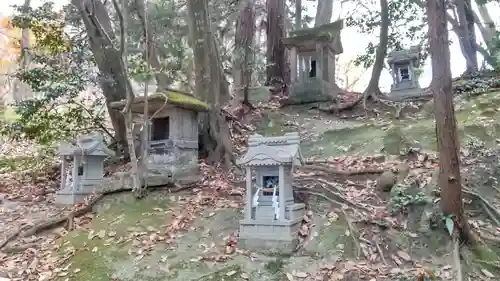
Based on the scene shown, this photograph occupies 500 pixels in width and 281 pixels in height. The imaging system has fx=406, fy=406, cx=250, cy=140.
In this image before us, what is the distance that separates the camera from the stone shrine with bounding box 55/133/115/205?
9.48 meters

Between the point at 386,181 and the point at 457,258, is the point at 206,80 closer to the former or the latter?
the point at 386,181

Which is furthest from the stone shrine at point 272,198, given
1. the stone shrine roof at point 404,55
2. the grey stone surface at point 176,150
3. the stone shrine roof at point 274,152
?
the stone shrine roof at point 404,55

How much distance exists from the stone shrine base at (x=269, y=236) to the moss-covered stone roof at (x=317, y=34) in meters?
9.77

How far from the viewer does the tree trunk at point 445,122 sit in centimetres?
574

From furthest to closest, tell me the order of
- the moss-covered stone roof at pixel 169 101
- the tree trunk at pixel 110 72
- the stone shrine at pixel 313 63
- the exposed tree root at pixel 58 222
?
the stone shrine at pixel 313 63 → the tree trunk at pixel 110 72 → the moss-covered stone roof at pixel 169 101 → the exposed tree root at pixel 58 222

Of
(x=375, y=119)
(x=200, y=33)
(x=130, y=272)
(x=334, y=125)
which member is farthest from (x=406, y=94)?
(x=130, y=272)

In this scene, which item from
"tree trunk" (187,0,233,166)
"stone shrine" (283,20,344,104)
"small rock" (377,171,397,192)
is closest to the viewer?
"small rock" (377,171,397,192)

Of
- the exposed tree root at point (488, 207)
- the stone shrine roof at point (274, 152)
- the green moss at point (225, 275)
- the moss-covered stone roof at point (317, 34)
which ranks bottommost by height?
the green moss at point (225, 275)

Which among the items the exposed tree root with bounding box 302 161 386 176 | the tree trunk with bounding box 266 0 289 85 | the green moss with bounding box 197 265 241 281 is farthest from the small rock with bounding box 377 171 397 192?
the tree trunk with bounding box 266 0 289 85

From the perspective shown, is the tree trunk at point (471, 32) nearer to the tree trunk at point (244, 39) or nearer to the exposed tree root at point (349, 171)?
the tree trunk at point (244, 39)

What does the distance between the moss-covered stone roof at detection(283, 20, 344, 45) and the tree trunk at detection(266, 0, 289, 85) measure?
1325 millimetres

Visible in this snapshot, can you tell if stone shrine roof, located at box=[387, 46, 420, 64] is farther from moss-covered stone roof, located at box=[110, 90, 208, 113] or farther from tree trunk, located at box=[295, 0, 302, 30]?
moss-covered stone roof, located at box=[110, 90, 208, 113]

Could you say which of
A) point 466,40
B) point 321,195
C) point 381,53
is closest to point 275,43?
point 381,53

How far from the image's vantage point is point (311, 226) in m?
6.62
